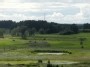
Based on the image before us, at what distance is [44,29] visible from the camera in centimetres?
17200

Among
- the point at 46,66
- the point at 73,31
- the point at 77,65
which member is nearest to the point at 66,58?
the point at 77,65

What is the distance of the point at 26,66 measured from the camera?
48188mm

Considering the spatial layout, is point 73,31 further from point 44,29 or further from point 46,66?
point 46,66

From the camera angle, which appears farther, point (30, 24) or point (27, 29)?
point (30, 24)

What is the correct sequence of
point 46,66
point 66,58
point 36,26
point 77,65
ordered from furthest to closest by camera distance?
point 36,26 < point 66,58 < point 77,65 < point 46,66

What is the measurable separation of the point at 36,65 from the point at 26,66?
1987 mm

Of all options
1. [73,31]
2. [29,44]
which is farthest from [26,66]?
[73,31]

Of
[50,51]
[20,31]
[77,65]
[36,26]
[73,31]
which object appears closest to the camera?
[77,65]

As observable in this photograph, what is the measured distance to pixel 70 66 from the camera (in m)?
49.1

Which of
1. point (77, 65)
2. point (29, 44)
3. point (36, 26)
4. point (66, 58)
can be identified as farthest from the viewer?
point (36, 26)

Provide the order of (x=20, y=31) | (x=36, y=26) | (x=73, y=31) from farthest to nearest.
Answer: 1. (x=36, y=26)
2. (x=20, y=31)
3. (x=73, y=31)

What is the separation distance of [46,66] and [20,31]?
123097 mm

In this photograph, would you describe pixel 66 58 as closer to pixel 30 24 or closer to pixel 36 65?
pixel 36 65

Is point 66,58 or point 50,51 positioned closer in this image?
point 66,58
